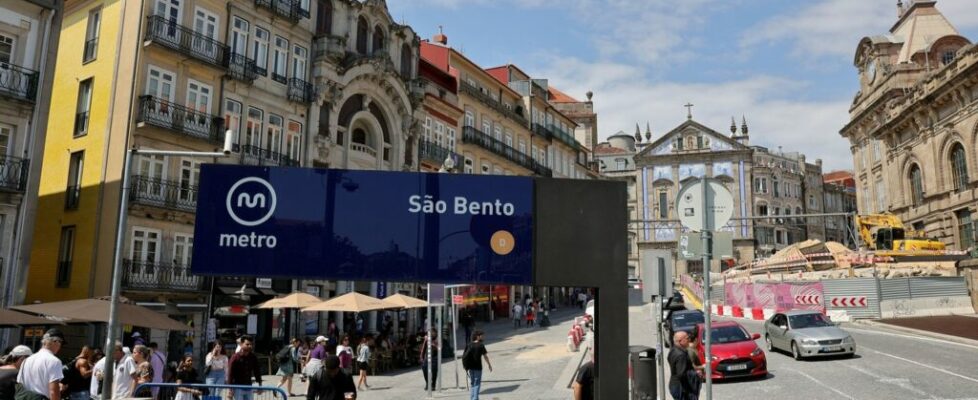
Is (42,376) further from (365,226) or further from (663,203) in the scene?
(663,203)

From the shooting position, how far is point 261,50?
29219 mm

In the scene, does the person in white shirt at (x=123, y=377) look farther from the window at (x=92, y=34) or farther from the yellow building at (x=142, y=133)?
the window at (x=92, y=34)

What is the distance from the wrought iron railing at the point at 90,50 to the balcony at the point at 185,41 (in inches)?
137

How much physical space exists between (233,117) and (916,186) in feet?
155

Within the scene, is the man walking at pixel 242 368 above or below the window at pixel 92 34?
below

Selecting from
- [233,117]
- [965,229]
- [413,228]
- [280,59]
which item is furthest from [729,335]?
[965,229]

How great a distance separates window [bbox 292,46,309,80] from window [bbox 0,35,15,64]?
11.5 meters

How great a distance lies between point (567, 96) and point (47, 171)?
194 feet

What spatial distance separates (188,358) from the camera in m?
→ 13.7

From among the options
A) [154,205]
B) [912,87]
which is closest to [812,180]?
[912,87]

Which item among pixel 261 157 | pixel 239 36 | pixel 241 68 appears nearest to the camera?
pixel 241 68

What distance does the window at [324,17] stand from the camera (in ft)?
106

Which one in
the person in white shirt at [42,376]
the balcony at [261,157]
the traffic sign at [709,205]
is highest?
the balcony at [261,157]

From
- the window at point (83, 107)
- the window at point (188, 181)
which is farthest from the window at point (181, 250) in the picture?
the window at point (83, 107)
